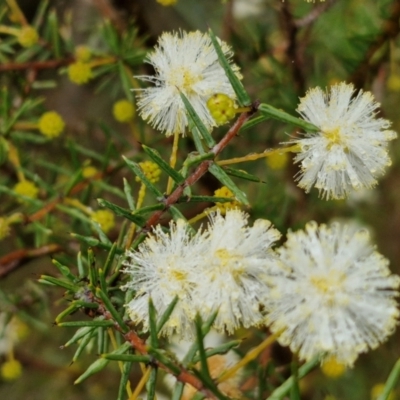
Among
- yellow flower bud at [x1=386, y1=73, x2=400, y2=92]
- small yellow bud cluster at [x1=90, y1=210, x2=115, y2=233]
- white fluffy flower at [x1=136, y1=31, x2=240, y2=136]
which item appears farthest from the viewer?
yellow flower bud at [x1=386, y1=73, x2=400, y2=92]

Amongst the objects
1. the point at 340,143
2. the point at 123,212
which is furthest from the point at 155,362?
the point at 340,143

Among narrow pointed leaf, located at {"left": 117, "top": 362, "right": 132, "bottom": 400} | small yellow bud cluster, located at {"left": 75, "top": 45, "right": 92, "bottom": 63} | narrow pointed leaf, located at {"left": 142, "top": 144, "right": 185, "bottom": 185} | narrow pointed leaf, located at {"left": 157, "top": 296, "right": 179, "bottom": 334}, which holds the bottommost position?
narrow pointed leaf, located at {"left": 117, "top": 362, "right": 132, "bottom": 400}

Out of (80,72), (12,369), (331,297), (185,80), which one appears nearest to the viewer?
(331,297)

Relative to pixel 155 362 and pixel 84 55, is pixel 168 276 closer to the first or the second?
pixel 155 362

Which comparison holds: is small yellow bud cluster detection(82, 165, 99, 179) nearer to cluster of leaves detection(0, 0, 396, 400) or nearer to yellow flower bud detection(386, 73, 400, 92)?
cluster of leaves detection(0, 0, 396, 400)

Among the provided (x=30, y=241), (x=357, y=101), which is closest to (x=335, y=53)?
(x=357, y=101)

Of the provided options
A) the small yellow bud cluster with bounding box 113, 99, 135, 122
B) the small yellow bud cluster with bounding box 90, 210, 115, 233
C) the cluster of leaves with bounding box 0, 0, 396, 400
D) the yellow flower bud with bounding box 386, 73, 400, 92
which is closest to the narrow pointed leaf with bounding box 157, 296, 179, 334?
the cluster of leaves with bounding box 0, 0, 396, 400
